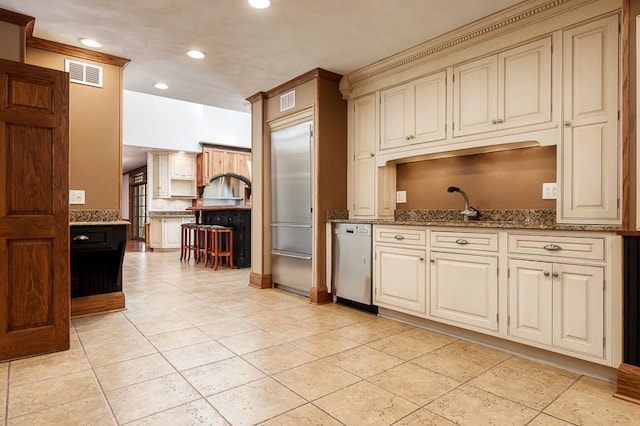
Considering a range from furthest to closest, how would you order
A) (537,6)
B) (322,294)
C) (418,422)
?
(322,294), (537,6), (418,422)

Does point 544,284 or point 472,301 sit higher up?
point 544,284

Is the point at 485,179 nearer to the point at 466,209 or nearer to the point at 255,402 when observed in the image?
the point at 466,209

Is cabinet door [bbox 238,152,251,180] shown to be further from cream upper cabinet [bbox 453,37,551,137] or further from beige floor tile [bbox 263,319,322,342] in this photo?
cream upper cabinet [bbox 453,37,551,137]

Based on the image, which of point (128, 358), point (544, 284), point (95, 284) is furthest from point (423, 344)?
point (95, 284)

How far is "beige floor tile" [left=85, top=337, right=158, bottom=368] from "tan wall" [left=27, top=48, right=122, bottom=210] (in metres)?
1.49

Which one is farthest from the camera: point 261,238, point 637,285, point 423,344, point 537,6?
point 261,238

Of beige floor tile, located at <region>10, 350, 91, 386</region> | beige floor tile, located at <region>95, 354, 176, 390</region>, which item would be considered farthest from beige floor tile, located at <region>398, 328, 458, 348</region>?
beige floor tile, located at <region>10, 350, 91, 386</region>

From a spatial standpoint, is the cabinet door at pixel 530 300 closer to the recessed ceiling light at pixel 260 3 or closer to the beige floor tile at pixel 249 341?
the beige floor tile at pixel 249 341

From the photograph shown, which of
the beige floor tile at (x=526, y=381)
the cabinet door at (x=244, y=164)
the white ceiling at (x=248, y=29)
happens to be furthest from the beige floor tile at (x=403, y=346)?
the cabinet door at (x=244, y=164)

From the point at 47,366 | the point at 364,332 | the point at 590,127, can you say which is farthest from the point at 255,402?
the point at 590,127

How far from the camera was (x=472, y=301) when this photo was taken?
9.04 ft

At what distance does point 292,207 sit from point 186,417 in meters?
2.89

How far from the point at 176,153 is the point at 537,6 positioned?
868 cm

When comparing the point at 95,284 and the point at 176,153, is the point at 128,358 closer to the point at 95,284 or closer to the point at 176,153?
the point at 95,284
